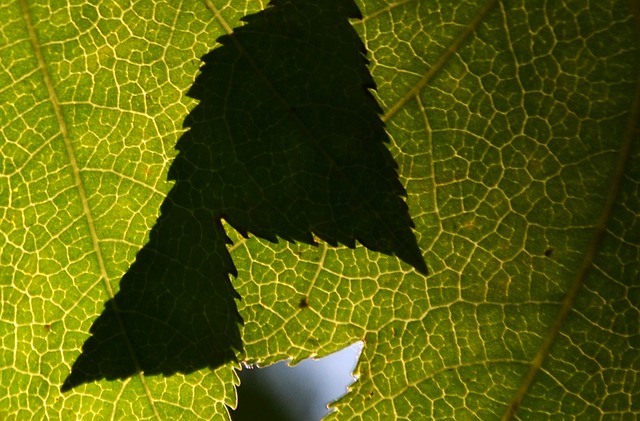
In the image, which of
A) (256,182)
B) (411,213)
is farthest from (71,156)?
(411,213)

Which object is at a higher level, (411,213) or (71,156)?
(71,156)

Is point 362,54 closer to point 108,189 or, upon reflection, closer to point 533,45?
point 533,45

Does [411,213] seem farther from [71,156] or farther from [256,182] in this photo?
[71,156]

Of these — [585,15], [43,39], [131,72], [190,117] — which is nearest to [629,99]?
[585,15]
